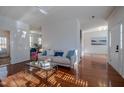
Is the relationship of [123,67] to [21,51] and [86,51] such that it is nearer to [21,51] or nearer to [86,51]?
[21,51]

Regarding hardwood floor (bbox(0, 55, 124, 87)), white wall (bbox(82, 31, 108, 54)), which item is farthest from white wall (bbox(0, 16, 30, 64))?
white wall (bbox(82, 31, 108, 54))

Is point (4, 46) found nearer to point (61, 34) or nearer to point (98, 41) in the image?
point (61, 34)

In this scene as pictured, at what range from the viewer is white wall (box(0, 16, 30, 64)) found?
20.7 ft

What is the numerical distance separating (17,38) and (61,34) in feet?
8.21

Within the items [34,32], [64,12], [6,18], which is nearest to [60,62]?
[64,12]

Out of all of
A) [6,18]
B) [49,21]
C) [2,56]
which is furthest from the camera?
[2,56]

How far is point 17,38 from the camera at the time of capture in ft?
22.9

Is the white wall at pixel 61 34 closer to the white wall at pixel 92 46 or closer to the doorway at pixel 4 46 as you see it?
the doorway at pixel 4 46

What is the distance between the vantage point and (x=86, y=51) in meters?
13.2

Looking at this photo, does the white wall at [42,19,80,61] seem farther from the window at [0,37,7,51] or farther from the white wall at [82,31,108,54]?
the white wall at [82,31,108,54]
